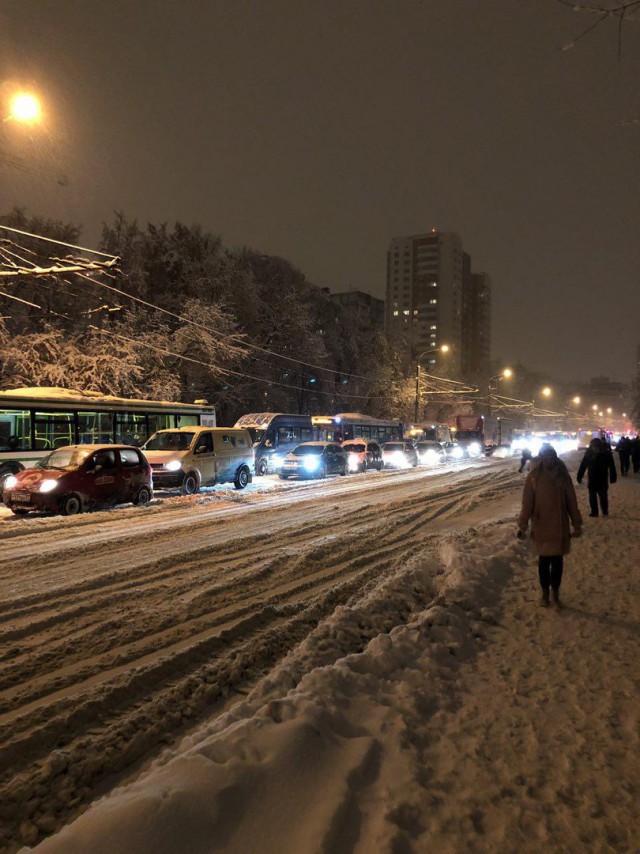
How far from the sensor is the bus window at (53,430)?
18.5m

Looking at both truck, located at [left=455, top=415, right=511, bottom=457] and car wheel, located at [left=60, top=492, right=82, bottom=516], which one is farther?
truck, located at [left=455, top=415, right=511, bottom=457]

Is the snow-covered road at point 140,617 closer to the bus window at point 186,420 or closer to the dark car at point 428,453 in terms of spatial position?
the bus window at point 186,420

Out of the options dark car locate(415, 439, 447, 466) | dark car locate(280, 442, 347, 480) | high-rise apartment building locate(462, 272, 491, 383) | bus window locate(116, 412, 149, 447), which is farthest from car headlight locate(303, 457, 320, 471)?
high-rise apartment building locate(462, 272, 491, 383)

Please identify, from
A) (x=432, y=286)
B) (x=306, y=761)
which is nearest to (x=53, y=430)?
(x=306, y=761)

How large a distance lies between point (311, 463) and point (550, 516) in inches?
740

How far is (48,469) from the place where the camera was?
1397 centimetres

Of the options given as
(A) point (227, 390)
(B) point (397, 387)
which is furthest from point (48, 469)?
(B) point (397, 387)

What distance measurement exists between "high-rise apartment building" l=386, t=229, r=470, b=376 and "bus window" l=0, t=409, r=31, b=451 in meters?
138

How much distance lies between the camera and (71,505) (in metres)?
13.8

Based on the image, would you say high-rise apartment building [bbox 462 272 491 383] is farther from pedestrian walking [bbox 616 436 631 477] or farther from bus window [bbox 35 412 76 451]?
bus window [bbox 35 412 76 451]

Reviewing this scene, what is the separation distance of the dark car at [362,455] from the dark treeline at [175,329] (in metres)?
8.84

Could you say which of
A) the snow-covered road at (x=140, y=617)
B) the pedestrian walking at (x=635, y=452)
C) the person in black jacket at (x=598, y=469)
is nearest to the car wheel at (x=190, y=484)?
the snow-covered road at (x=140, y=617)

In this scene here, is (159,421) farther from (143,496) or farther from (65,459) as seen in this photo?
(65,459)

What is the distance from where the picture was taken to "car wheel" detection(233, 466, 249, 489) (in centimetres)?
2130
